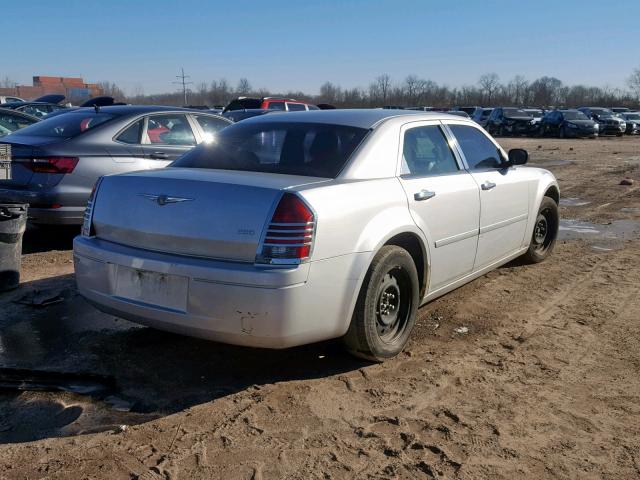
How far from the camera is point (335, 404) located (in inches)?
133

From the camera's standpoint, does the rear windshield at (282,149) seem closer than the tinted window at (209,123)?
Yes

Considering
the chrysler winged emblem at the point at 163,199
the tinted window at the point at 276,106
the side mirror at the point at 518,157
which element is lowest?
the chrysler winged emblem at the point at 163,199

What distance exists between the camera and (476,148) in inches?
208

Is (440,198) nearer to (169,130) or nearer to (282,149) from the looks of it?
(282,149)


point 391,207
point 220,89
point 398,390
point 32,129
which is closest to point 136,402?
point 398,390

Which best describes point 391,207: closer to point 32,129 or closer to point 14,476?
point 14,476

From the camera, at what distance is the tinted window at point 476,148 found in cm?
507

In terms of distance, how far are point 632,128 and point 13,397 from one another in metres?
43.8

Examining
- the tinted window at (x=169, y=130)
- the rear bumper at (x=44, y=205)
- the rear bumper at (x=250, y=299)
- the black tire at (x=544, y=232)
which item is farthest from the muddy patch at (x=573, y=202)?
the rear bumper at (x=250, y=299)

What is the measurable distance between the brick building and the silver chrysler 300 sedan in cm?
5786

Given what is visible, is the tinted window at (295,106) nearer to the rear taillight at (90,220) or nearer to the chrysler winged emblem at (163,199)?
the rear taillight at (90,220)

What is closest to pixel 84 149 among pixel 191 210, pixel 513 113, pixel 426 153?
pixel 191 210

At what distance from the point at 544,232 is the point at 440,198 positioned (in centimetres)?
274

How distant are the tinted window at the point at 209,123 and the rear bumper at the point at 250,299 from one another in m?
4.57
